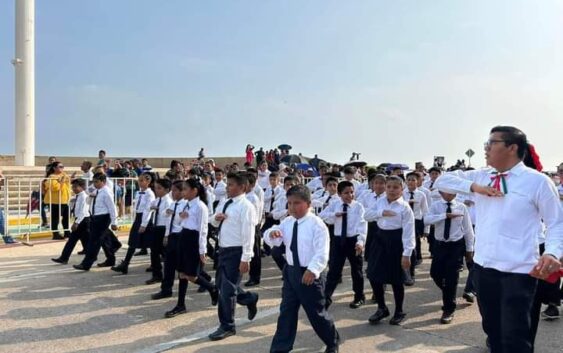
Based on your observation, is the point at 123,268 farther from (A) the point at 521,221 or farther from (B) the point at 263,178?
(A) the point at 521,221

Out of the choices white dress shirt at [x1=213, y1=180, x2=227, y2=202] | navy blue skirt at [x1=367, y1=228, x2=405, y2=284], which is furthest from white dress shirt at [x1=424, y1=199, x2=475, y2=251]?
white dress shirt at [x1=213, y1=180, x2=227, y2=202]

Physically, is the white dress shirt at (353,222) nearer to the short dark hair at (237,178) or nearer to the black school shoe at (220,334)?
the short dark hair at (237,178)

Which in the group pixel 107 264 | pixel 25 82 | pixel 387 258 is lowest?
pixel 107 264

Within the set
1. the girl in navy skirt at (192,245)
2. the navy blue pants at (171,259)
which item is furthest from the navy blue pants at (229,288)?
the navy blue pants at (171,259)

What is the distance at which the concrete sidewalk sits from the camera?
195 inches

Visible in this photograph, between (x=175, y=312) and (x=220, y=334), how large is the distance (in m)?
0.96

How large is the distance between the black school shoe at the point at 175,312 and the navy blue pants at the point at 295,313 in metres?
1.79

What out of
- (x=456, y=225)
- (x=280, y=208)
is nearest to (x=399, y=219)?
(x=456, y=225)

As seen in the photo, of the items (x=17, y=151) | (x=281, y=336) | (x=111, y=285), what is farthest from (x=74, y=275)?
(x=17, y=151)

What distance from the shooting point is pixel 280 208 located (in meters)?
9.06

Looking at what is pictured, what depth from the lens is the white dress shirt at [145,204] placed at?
26.5ft

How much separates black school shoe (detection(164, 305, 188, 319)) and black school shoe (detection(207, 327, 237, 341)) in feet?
2.85

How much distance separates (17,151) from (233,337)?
20082 millimetres

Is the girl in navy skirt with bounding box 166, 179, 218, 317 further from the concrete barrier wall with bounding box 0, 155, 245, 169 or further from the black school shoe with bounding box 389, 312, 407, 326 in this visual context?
the concrete barrier wall with bounding box 0, 155, 245, 169
